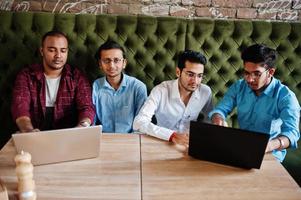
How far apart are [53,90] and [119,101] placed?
44cm

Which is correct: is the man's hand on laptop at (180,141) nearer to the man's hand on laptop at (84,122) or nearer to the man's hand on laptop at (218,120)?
the man's hand on laptop at (218,120)

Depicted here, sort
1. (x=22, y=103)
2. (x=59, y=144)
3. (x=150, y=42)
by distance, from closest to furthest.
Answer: (x=59, y=144), (x=22, y=103), (x=150, y=42)

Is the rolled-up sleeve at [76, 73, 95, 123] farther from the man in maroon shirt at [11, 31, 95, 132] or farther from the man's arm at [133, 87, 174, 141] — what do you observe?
the man's arm at [133, 87, 174, 141]

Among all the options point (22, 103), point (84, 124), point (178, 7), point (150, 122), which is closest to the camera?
point (150, 122)

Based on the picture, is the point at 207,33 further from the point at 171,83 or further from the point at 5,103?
the point at 5,103

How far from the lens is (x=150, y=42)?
239 centimetres

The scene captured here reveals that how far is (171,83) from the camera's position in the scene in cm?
204

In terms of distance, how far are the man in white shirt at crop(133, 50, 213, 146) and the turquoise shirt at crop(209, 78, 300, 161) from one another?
123mm

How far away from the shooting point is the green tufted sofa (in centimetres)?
234

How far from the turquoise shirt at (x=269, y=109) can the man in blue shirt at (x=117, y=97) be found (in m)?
0.56

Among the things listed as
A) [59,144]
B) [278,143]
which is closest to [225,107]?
[278,143]

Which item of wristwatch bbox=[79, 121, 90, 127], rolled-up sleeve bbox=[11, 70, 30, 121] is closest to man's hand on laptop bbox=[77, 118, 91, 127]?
wristwatch bbox=[79, 121, 90, 127]

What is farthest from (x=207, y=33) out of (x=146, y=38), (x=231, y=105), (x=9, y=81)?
(x=9, y=81)

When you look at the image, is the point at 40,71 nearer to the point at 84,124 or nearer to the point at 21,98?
the point at 21,98
